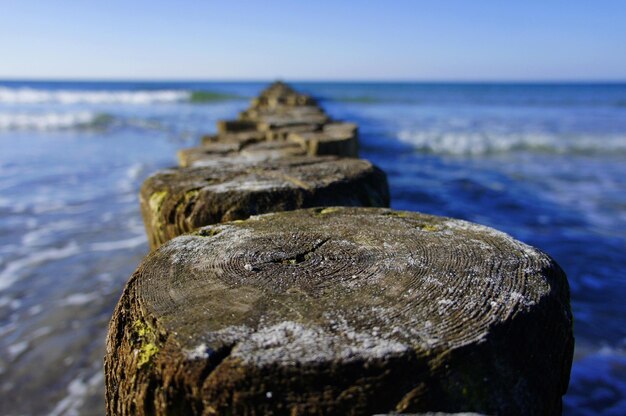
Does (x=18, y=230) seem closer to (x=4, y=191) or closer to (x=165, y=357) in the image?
(x=4, y=191)

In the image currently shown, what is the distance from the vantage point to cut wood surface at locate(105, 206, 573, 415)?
0.96 metres

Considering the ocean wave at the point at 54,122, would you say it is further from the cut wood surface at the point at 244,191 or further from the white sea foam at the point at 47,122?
the cut wood surface at the point at 244,191

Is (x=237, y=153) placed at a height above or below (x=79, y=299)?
above

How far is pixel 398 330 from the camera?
103 centimetres

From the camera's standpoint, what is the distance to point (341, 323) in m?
1.06

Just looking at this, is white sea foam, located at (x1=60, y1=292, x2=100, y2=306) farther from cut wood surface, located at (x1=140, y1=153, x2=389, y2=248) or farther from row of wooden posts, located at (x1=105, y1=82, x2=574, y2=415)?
row of wooden posts, located at (x1=105, y1=82, x2=574, y2=415)

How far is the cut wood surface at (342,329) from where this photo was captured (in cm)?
96

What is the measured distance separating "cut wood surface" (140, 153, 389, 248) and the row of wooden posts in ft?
1.25

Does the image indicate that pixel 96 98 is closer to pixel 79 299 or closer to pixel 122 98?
pixel 122 98

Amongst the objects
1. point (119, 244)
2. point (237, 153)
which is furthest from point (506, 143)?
point (237, 153)

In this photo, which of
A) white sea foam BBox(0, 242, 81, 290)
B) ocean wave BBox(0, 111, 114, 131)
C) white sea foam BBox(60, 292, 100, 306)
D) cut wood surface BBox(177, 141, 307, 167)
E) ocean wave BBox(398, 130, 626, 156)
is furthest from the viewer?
ocean wave BBox(0, 111, 114, 131)

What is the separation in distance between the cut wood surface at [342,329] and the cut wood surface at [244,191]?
577 mm

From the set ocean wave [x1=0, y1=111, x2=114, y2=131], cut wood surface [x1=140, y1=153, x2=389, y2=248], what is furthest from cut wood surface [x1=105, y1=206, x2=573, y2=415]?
ocean wave [x1=0, y1=111, x2=114, y2=131]

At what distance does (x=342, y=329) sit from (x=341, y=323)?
21 millimetres
